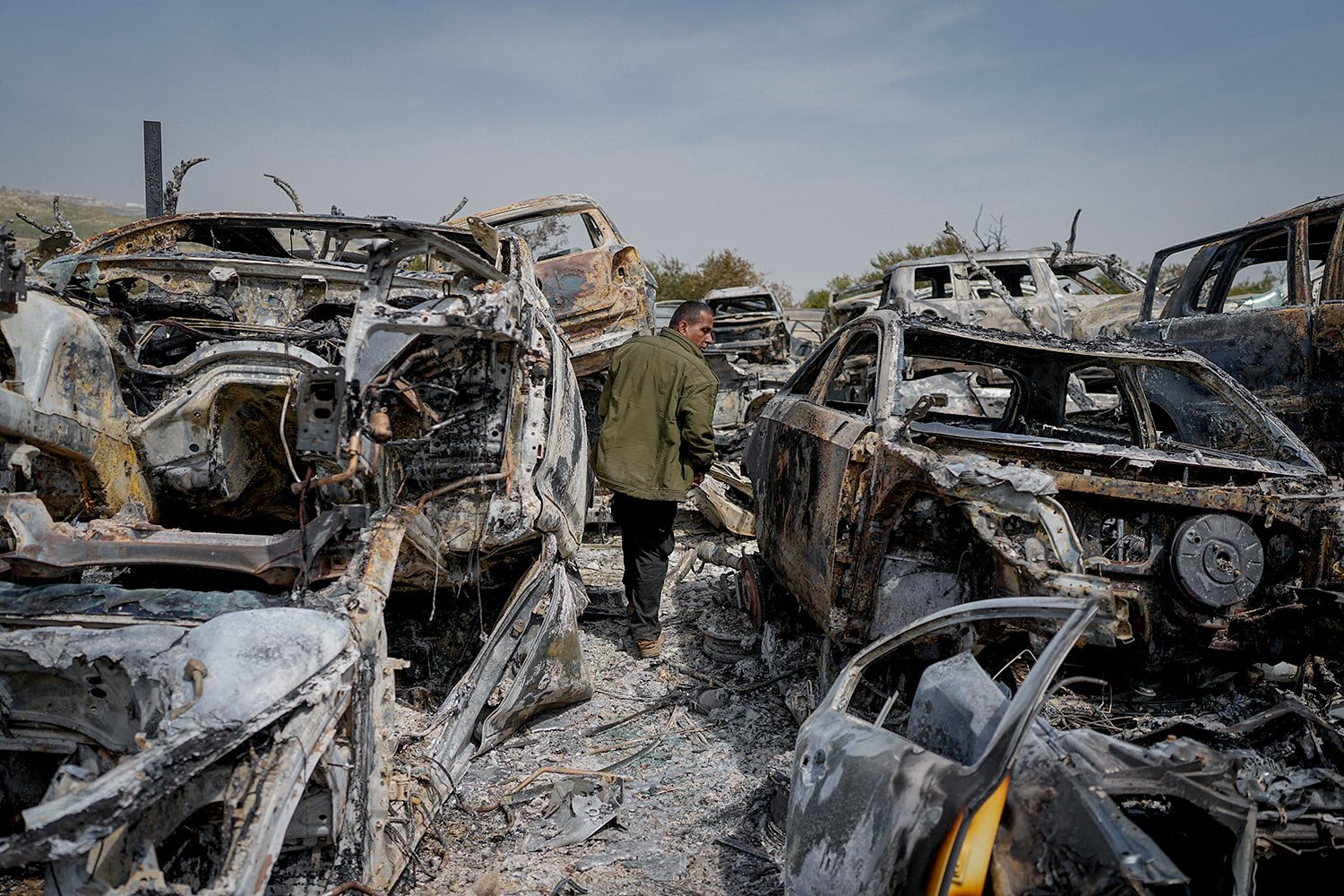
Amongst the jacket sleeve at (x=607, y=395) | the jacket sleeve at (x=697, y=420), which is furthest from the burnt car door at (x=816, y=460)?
the jacket sleeve at (x=607, y=395)

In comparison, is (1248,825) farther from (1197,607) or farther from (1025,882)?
(1197,607)

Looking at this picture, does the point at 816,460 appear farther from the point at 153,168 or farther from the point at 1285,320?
the point at 153,168

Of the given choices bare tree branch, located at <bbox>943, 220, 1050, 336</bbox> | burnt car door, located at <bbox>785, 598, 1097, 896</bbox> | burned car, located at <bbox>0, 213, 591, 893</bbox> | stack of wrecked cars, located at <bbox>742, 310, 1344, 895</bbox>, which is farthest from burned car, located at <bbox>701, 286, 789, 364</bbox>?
burnt car door, located at <bbox>785, 598, 1097, 896</bbox>

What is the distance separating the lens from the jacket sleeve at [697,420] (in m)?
5.20

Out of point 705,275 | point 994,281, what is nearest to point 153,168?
point 994,281

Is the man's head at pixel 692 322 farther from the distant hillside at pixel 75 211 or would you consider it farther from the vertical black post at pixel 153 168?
the distant hillside at pixel 75 211

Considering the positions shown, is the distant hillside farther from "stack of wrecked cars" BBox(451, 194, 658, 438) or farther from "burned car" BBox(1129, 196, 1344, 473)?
"burned car" BBox(1129, 196, 1344, 473)

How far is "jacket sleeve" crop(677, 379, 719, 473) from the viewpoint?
5.20 m

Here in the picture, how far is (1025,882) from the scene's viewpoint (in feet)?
6.57

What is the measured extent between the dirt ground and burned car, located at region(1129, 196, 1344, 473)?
379cm

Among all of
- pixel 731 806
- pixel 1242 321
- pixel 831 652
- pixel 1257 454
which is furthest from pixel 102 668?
pixel 1242 321

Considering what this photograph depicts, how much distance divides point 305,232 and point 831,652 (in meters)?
3.60

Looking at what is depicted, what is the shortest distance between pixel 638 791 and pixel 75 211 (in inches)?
1297

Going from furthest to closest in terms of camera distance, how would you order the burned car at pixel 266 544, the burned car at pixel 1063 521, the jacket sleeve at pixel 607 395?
the jacket sleeve at pixel 607 395 < the burned car at pixel 1063 521 < the burned car at pixel 266 544
